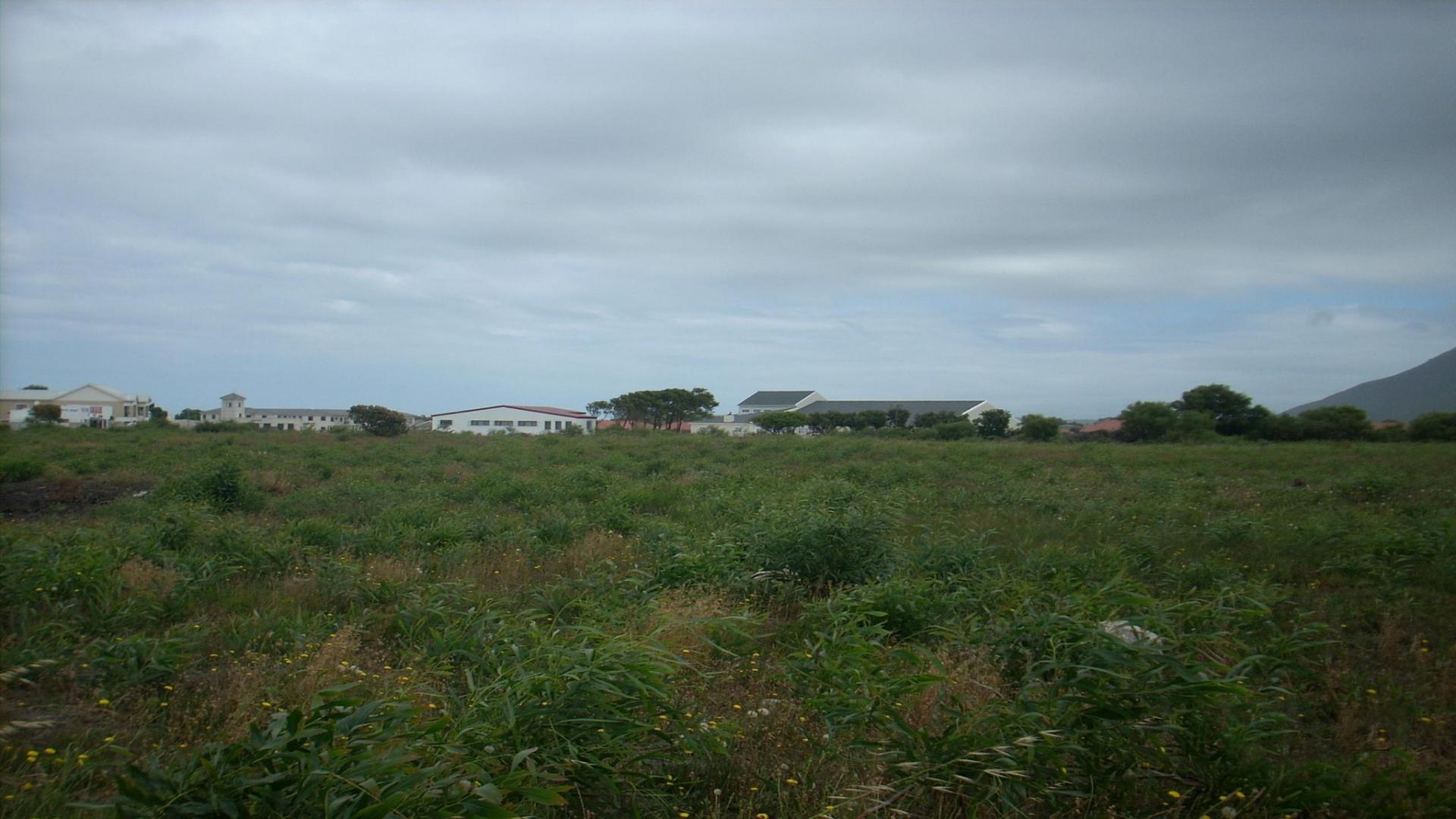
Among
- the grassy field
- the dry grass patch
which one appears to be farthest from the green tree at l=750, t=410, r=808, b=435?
the dry grass patch

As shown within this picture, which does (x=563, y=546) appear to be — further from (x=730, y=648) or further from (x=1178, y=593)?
(x=1178, y=593)

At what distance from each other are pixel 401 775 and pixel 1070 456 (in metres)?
19.5

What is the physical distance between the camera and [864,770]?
3.05m

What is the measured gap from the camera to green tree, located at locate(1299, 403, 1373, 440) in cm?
2730

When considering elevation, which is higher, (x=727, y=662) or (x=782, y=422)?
(x=782, y=422)

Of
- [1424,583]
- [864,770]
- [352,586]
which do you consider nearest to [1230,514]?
[1424,583]

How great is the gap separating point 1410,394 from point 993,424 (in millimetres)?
17404

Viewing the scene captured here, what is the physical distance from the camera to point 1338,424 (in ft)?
91.1

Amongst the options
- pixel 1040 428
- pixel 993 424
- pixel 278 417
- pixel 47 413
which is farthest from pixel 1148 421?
pixel 278 417

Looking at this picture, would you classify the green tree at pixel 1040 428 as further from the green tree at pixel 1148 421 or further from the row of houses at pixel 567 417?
the row of houses at pixel 567 417

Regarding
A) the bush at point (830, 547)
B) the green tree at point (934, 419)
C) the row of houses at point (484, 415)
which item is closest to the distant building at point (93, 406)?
the row of houses at point (484, 415)

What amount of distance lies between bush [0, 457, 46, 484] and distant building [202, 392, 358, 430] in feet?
78.6

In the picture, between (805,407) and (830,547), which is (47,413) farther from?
(805,407)

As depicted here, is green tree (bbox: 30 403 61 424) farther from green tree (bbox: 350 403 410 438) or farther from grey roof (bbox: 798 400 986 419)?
grey roof (bbox: 798 400 986 419)
